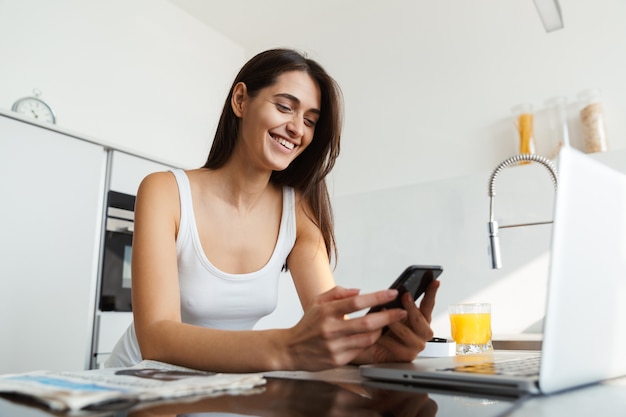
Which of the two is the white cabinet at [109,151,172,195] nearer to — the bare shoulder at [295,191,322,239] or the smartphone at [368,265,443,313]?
the bare shoulder at [295,191,322,239]

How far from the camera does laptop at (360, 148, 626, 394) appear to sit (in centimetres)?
52

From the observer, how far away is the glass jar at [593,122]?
232cm

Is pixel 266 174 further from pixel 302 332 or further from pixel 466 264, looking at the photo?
pixel 466 264

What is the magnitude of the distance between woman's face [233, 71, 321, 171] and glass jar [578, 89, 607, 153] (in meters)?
1.54

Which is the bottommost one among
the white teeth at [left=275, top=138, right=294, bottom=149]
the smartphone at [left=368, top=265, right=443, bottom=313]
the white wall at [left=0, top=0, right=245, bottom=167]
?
the smartphone at [left=368, top=265, right=443, bottom=313]

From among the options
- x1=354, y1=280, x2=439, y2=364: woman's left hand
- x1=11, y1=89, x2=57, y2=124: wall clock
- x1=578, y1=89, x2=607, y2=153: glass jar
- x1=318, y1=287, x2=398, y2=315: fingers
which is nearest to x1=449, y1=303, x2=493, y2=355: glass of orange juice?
x1=354, y1=280, x2=439, y2=364: woman's left hand

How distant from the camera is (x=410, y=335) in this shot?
0.84m

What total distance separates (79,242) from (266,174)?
1.11m

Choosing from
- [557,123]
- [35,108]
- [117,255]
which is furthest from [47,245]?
[557,123]

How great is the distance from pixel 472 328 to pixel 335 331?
0.75 m

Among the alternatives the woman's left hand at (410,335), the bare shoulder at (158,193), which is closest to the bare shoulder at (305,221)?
the bare shoulder at (158,193)

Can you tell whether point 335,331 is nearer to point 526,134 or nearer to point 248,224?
point 248,224

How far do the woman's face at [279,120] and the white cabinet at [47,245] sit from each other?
40.4 inches

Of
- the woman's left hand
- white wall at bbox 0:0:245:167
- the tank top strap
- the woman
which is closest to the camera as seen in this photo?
the woman's left hand
